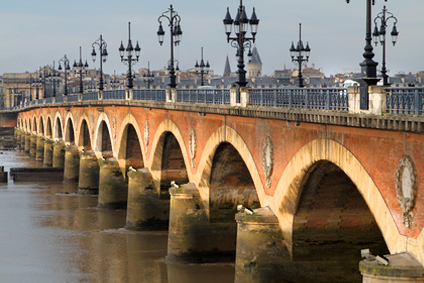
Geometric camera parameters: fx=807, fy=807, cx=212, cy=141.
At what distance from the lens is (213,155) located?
27.5 metres

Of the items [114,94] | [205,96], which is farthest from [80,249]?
[114,94]

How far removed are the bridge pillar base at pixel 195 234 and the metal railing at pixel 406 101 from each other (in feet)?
44.9

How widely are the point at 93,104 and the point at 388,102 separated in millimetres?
39823

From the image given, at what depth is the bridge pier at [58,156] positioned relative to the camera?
223 ft

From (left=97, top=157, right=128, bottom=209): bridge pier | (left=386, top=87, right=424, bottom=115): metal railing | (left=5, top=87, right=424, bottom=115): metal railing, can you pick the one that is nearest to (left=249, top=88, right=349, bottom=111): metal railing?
(left=5, top=87, right=424, bottom=115): metal railing

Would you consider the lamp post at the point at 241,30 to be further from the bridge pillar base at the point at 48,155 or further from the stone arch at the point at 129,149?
the bridge pillar base at the point at 48,155

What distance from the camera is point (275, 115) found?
20594 mm

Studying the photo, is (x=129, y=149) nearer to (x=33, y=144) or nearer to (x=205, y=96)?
(x=205, y=96)

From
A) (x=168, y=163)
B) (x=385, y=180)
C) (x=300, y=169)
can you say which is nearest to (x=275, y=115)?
(x=300, y=169)

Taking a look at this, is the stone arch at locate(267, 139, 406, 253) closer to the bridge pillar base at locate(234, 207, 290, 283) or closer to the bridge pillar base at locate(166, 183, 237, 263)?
the bridge pillar base at locate(234, 207, 290, 283)

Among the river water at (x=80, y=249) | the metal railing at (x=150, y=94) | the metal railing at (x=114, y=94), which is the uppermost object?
the metal railing at (x=114, y=94)

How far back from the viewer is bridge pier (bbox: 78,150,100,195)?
51594mm

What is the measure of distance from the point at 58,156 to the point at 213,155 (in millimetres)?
42948

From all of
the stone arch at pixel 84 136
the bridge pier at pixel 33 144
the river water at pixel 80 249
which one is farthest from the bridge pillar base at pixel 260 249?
the bridge pier at pixel 33 144
